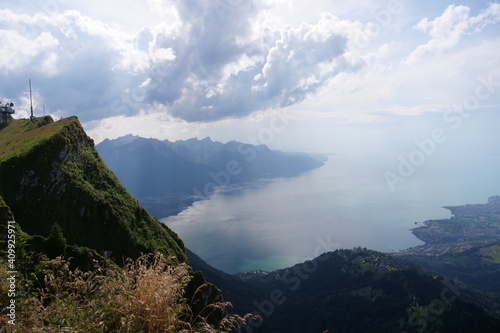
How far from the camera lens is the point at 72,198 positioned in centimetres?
3828

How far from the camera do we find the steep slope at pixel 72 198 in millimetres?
33125

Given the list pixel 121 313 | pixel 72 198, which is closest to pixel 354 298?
pixel 72 198

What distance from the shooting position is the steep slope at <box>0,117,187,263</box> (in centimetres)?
3312

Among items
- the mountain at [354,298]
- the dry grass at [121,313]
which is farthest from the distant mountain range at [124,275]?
the mountain at [354,298]

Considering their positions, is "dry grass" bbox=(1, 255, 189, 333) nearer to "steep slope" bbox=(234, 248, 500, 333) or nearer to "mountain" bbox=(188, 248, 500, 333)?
"steep slope" bbox=(234, 248, 500, 333)

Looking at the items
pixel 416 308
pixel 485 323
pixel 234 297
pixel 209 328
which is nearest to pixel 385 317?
pixel 416 308

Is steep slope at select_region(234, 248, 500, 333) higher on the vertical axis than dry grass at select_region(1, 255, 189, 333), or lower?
lower

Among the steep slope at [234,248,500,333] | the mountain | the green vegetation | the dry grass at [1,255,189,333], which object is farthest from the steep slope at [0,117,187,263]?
the mountain

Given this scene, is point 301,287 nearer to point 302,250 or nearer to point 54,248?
point 302,250

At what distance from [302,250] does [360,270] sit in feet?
182

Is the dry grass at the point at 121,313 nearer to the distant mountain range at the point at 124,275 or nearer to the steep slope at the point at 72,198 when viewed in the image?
the distant mountain range at the point at 124,275

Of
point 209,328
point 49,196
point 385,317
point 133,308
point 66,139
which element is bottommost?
point 385,317

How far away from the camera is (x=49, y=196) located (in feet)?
117

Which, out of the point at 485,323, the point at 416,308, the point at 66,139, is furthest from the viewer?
the point at 416,308
